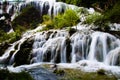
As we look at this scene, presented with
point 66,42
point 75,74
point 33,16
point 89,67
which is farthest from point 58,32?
point 33,16

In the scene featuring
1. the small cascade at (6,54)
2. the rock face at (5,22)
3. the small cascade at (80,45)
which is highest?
the rock face at (5,22)

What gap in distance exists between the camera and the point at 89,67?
1456 centimetres

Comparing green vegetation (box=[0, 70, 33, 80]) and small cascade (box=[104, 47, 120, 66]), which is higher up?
green vegetation (box=[0, 70, 33, 80])

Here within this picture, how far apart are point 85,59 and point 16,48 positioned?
5132mm

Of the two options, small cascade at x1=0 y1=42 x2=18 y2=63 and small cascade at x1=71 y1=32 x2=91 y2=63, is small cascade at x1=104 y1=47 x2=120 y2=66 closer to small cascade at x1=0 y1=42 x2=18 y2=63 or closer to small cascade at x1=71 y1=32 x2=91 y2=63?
small cascade at x1=71 y1=32 x2=91 y2=63

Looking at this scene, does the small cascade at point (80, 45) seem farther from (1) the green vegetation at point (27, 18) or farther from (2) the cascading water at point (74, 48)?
(1) the green vegetation at point (27, 18)

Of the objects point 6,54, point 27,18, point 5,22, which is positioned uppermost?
point 27,18

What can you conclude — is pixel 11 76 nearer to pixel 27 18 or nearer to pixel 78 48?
pixel 78 48

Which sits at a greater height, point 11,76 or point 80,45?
point 11,76

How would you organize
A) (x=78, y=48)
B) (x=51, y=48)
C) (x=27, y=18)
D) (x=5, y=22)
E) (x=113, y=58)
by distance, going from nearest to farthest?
(x=113, y=58)
(x=78, y=48)
(x=51, y=48)
(x=27, y=18)
(x=5, y=22)

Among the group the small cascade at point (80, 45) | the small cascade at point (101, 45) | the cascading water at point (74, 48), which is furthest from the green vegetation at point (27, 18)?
the small cascade at point (101, 45)

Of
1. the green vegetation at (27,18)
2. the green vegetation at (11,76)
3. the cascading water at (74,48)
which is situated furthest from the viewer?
the green vegetation at (27,18)

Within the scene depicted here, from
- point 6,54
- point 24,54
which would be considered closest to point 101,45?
point 24,54

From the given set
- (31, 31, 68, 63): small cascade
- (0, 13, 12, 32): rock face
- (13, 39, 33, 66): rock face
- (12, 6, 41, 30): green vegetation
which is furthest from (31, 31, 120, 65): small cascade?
(0, 13, 12, 32): rock face
